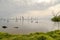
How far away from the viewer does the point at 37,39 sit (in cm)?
4056

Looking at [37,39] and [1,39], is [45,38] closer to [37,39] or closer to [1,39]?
[37,39]

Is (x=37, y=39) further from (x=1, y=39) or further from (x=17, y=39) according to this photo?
(x=1, y=39)

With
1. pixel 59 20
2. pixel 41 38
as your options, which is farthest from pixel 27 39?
pixel 59 20

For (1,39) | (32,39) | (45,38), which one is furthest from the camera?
(1,39)

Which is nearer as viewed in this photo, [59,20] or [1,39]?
[1,39]

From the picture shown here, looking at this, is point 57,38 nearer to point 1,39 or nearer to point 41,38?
point 41,38

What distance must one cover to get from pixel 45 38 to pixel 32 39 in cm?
403

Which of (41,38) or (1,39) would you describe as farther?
(1,39)

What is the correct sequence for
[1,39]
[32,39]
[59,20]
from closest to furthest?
[32,39] < [1,39] < [59,20]

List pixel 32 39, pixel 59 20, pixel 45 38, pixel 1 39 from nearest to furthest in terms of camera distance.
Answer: pixel 45 38 → pixel 32 39 → pixel 1 39 → pixel 59 20

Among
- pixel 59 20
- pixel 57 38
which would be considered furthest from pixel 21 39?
pixel 59 20

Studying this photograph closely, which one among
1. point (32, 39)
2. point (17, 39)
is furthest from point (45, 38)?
point (17, 39)

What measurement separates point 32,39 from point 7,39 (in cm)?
753

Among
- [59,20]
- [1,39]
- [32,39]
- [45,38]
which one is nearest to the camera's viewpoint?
[45,38]
